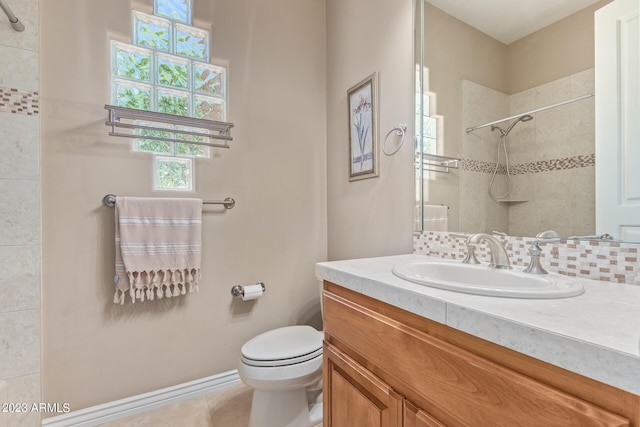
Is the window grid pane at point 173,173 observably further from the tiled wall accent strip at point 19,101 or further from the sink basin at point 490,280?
the sink basin at point 490,280

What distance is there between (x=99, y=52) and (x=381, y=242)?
70.2 inches

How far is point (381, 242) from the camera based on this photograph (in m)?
1.57

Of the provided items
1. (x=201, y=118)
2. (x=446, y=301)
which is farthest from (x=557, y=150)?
(x=201, y=118)

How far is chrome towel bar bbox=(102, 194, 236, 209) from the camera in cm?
138

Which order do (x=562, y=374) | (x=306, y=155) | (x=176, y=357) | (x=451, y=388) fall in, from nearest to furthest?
1. (x=562, y=374)
2. (x=451, y=388)
3. (x=176, y=357)
4. (x=306, y=155)

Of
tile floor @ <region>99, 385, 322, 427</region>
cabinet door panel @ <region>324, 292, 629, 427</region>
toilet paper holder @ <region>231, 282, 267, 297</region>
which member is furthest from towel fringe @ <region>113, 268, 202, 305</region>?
cabinet door panel @ <region>324, 292, 629, 427</region>

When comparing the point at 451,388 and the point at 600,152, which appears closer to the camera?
the point at 451,388

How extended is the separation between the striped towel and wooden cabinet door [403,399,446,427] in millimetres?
1259

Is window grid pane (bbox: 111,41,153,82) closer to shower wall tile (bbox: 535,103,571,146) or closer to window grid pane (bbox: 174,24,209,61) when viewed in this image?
window grid pane (bbox: 174,24,209,61)

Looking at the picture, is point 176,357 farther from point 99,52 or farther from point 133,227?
point 99,52

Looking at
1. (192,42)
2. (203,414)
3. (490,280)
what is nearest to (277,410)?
(203,414)

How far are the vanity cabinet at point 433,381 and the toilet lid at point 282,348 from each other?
0.31 meters

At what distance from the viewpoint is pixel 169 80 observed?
1.57 meters

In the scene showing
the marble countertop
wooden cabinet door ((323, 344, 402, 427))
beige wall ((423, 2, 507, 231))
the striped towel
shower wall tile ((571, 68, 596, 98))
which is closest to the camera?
the marble countertop
